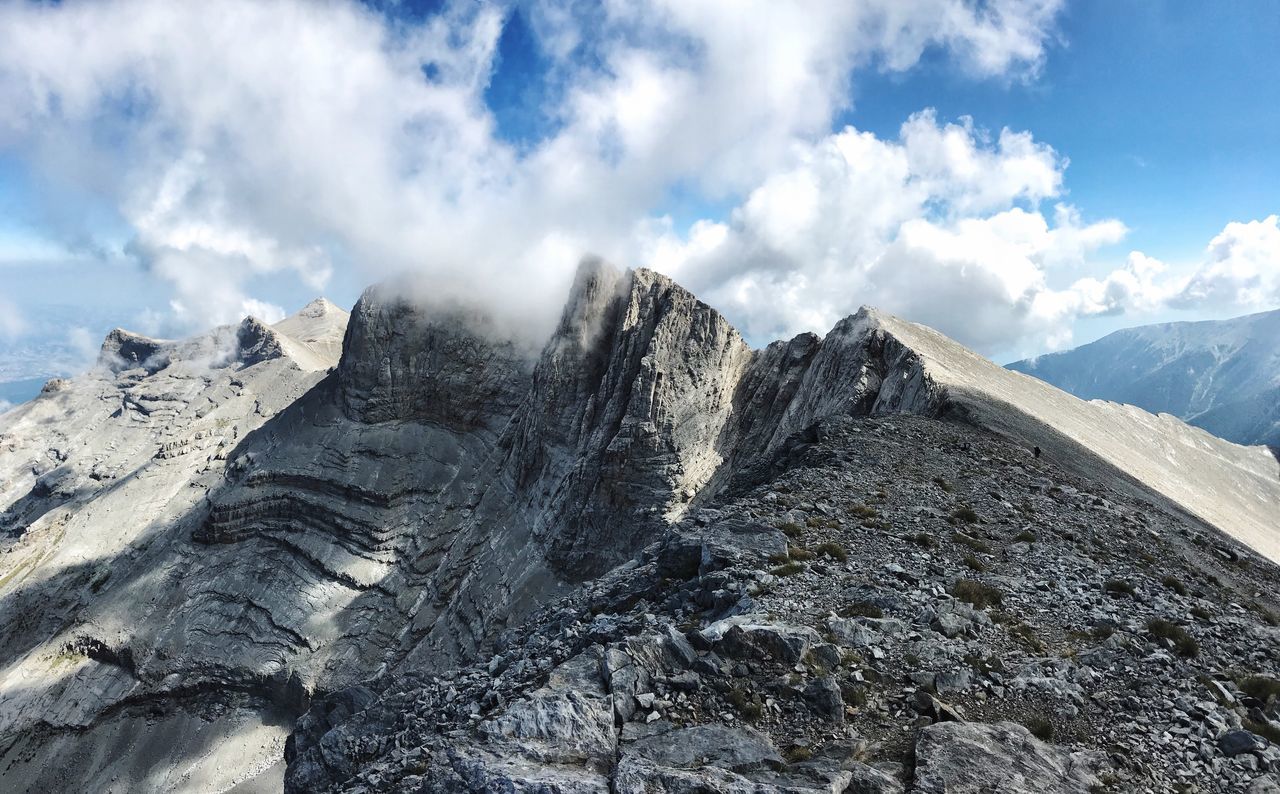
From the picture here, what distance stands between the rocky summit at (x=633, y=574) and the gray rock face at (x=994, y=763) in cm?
6

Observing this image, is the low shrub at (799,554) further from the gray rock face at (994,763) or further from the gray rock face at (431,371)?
the gray rock face at (431,371)

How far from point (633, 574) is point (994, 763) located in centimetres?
987

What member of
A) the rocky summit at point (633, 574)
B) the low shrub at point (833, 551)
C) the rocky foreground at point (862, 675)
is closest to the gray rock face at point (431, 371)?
the rocky summit at point (633, 574)

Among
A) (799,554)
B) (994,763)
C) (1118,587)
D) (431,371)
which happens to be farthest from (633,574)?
(431,371)

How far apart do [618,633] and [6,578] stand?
5128 inches

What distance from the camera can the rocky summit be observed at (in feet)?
34.9

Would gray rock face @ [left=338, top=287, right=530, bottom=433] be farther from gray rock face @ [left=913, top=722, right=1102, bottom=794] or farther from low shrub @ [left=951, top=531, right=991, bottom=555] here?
gray rock face @ [left=913, top=722, right=1102, bottom=794]

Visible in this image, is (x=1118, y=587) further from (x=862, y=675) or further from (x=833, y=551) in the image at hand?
(x=862, y=675)

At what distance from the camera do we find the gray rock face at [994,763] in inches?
360

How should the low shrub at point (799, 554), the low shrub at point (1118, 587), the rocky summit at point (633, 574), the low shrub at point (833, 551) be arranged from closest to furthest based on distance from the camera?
the rocky summit at point (633, 574) < the low shrub at point (1118, 587) < the low shrub at point (799, 554) < the low shrub at point (833, 551)

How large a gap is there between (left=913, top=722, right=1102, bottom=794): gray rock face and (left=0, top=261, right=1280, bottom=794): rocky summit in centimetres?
6

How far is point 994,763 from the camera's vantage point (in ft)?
31.2

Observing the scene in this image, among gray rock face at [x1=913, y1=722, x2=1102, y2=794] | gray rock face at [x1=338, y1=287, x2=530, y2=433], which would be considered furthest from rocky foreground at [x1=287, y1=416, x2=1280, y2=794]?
gray rock face at [x1=338, y1=287, x2=530, y2=433]

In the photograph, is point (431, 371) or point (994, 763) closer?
point (994, 763)
